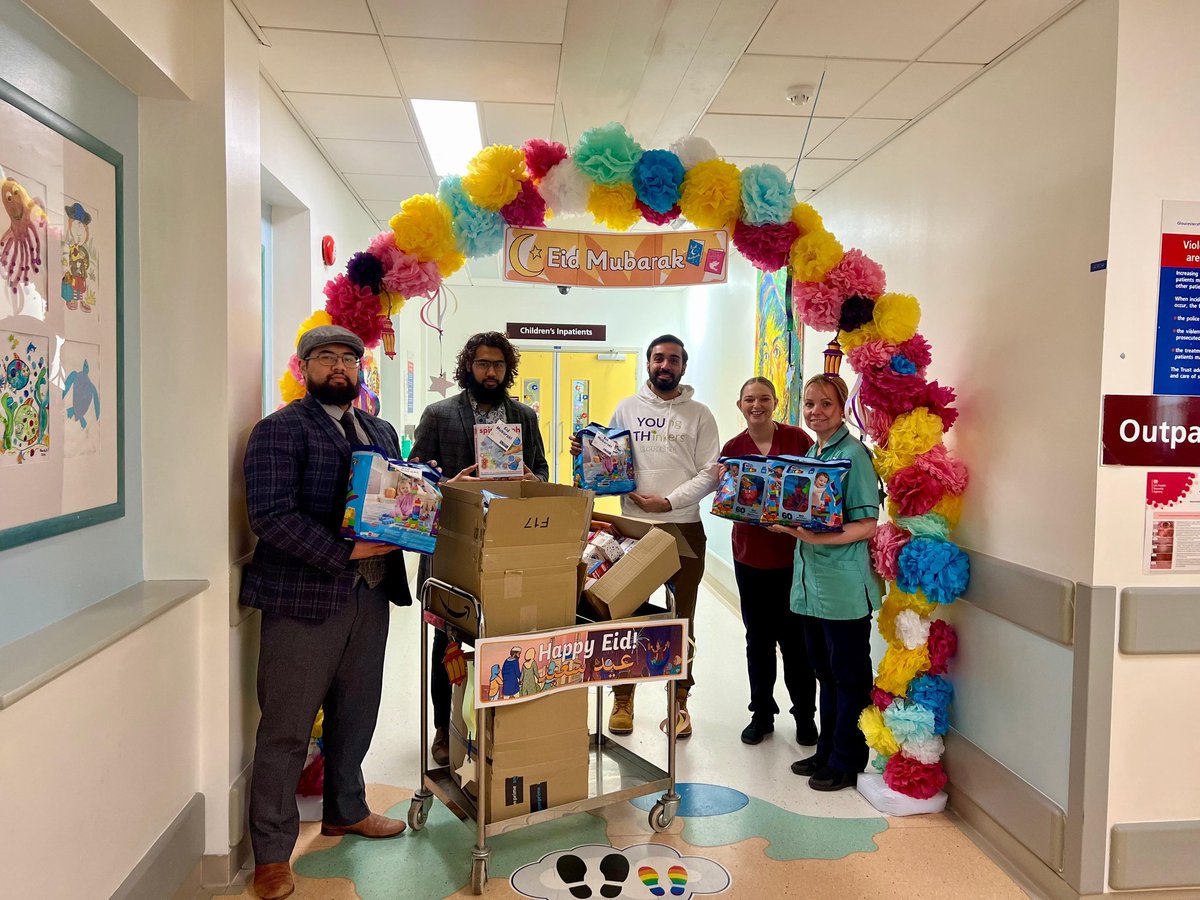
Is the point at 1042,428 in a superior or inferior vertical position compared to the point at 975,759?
superior

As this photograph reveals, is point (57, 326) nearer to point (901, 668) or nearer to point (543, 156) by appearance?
point (543, 156)

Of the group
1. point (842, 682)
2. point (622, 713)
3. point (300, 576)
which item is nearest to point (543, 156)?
point (300, 576)

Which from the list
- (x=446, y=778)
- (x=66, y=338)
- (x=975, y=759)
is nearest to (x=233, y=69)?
(x=66, y=338)

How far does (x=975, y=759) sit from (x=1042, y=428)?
123cm

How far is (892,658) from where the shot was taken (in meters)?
3.01

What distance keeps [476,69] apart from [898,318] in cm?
187

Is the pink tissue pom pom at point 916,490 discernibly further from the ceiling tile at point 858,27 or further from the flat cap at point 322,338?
the flat cap at point 322,338

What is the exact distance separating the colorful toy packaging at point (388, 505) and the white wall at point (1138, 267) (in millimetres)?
1957

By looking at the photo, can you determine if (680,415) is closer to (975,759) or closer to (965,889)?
(975,759)

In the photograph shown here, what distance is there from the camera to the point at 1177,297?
7.67 ft

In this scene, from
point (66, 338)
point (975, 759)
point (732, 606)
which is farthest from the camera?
point (732, 606)

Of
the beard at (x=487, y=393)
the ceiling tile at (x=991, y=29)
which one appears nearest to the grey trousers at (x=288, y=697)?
the beard at (x=487, y=393)

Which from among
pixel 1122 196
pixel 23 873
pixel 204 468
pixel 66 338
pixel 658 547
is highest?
pixel 1122 196

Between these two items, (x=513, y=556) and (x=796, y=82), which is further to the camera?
(x=796, y=82)
